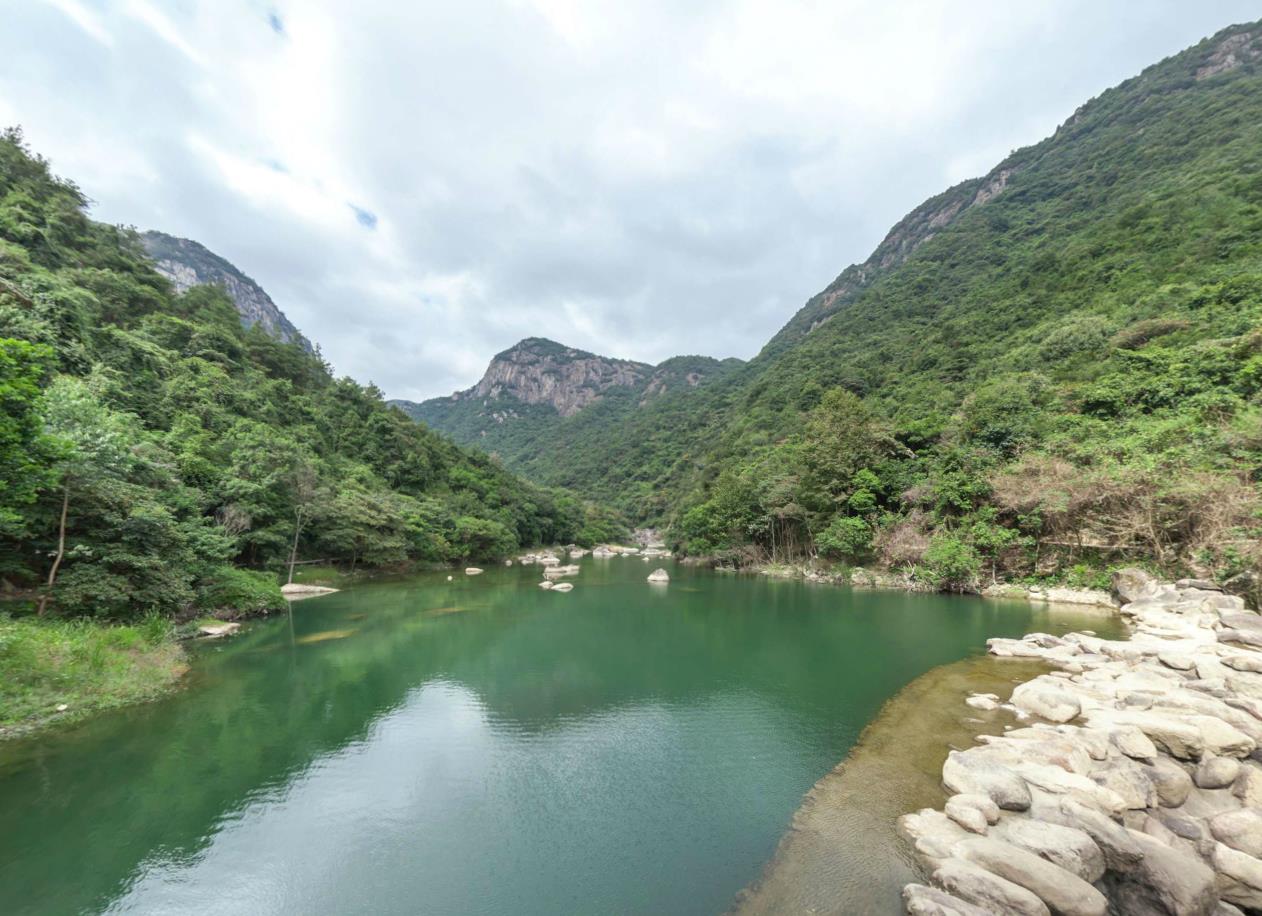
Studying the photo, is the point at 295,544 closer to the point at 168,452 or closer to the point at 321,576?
the point at 321,576

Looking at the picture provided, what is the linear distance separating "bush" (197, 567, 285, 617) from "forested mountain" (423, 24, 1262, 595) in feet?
99.4

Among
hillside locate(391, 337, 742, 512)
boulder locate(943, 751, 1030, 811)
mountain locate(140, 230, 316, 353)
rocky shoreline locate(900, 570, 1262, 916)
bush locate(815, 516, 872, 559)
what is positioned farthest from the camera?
hillside locate(391, 337, 742, 512)

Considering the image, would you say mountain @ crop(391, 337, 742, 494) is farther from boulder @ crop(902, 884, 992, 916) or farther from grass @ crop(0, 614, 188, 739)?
boulder @ crop(902, 884, 992, 916)

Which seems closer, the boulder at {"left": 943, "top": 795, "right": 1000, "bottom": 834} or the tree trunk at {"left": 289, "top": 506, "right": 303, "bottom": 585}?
the boulder at {"left": 943, "top": 795, "right": 1000, "bottom": 834}

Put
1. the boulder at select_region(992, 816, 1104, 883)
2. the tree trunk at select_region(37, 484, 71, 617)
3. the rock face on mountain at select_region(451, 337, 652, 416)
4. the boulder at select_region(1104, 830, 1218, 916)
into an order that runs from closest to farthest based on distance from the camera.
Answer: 1. the boulder at select_region(1104, 830, 1218, 916)
2. the boulder at select_region(992, 816, 1104, 883)
3. the tree trunk at select_region(37, 484, 71, 617)
4. the rock face on mountain at select_region(451, 337, 652, 416)

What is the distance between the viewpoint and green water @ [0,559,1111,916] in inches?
214

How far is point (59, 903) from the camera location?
5051mm

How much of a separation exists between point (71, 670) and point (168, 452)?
36.3 ft

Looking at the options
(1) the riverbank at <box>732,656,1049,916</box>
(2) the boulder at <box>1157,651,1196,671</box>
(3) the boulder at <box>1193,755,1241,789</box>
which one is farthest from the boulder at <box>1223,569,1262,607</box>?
(3) the boulder at <box>1193,755,1241,789</box>

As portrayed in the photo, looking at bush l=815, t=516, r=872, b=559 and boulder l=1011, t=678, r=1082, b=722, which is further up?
bush l=815, t=516, r=872, b=559

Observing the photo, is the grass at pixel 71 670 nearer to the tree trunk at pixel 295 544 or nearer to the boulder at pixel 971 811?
the boulder at pixel 971 811

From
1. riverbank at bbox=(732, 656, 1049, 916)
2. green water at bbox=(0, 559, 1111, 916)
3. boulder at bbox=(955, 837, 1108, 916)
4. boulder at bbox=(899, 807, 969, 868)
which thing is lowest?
green water at bbox=(0, 559, 1111, 916)

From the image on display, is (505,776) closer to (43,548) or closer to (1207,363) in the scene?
(43,548)

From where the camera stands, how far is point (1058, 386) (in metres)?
28.5
